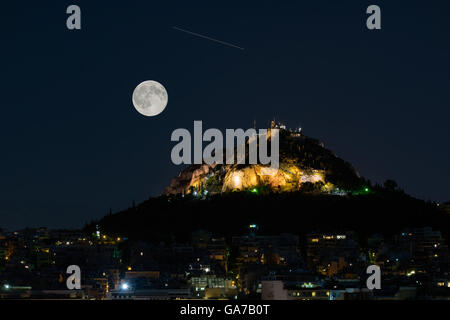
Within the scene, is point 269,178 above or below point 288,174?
below

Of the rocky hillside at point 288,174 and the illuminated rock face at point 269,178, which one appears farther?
the rocky hillside at point 288,174

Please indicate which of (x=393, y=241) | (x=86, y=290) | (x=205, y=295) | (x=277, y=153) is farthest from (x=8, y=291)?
(x=277, y=153)

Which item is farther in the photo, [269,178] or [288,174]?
[288,174]

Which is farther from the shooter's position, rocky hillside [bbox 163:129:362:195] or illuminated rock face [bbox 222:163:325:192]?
rocky hillside [bbox 163:129:362:195]

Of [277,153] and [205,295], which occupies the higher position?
[277,153]

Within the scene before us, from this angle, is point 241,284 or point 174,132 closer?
point 241,284

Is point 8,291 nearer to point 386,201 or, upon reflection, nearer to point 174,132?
point 174,132

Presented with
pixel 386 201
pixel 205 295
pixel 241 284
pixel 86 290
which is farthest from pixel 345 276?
pixel 386 201

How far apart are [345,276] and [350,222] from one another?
40.1 m
